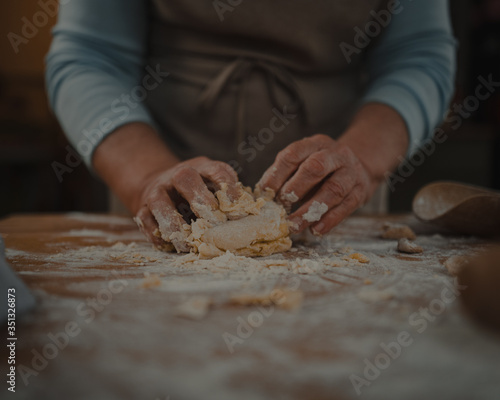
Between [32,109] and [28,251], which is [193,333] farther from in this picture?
[32,109]

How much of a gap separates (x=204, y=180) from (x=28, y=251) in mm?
355

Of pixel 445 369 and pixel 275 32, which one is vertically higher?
pixel 275 32

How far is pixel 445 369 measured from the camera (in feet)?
1.24

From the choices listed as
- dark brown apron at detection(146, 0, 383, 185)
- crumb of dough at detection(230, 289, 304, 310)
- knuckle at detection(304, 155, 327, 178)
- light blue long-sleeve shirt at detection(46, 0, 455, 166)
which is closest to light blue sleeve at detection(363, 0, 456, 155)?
light blue long-sleeve shirt at detection(46, 0, 455, 166)

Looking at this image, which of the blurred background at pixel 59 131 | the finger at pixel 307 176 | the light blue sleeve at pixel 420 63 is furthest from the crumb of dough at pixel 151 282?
the blurred background at pixel 59 131

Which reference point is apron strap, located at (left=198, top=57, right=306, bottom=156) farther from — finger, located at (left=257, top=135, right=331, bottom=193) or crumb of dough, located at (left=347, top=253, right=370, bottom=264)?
crumb of dough, located at (left=347, top=253, right=370, bottom=264)

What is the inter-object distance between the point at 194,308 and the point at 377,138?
74cm

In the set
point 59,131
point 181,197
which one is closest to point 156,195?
point 181,197

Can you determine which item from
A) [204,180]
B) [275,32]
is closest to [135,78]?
[275,32]

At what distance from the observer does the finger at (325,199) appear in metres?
0.86

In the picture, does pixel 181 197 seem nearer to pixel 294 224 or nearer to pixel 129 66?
pixel 294 224

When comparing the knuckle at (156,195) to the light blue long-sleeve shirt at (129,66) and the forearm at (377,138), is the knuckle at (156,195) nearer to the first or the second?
the light blue long-sleeve shirt at (129,66)

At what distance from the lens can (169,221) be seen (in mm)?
811

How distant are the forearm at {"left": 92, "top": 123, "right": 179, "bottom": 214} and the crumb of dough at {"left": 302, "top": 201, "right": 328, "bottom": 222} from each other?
330 millimetres
